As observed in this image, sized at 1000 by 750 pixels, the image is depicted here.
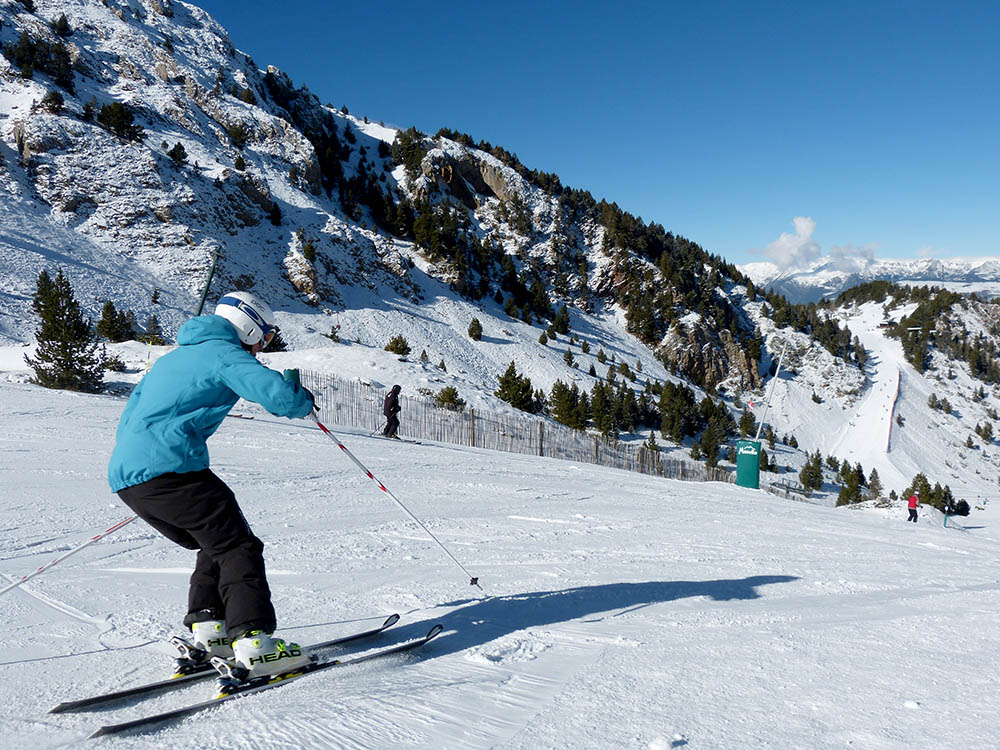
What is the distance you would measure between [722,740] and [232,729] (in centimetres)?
173

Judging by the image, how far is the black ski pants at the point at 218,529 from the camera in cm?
244

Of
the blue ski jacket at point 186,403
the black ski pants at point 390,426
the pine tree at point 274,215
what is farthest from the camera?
the pine tree at point 274,215

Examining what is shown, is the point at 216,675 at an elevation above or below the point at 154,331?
below

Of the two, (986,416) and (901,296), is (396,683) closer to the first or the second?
(986,416)

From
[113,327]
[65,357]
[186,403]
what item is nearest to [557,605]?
[186,403]

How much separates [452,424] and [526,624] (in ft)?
69.3

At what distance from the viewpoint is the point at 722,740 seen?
6.76 ft

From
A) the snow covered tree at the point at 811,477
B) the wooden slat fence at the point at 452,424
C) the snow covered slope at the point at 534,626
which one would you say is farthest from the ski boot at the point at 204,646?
the snow covered tree at the point at 811,477

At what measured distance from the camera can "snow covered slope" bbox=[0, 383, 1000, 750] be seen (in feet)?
7.00

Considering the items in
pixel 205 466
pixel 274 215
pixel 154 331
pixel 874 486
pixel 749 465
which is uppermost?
pixel 274 215

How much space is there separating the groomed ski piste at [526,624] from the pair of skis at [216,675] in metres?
0.04

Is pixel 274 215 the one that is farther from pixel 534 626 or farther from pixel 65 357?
pixel 534 626

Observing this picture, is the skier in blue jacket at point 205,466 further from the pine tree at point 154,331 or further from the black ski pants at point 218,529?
the pine tree at point 154,331

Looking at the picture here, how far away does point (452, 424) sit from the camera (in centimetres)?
2436
